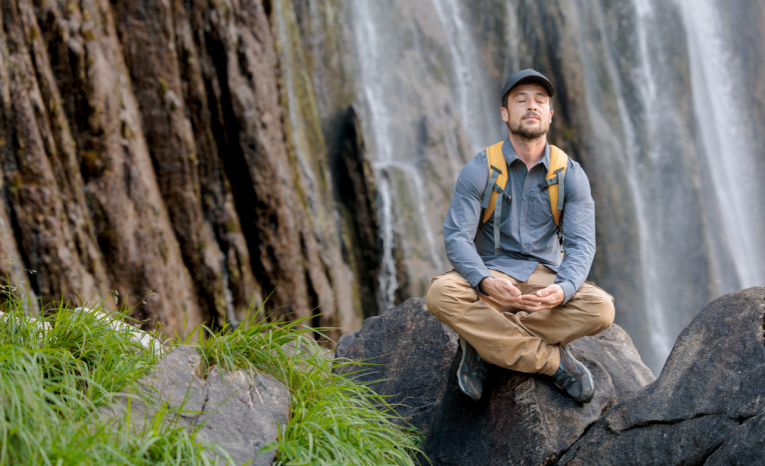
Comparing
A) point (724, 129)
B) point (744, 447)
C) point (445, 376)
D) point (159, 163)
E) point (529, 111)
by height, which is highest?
point (529, 111)

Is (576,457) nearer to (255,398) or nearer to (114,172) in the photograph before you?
(255,398)

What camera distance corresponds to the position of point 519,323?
3.19 meters

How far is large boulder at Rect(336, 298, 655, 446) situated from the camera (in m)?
3.26

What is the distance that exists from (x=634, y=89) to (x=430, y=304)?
1668 centimetres

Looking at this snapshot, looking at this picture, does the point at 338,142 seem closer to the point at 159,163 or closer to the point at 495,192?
the point at 159,163

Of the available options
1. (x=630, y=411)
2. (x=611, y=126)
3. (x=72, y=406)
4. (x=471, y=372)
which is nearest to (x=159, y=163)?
(x=72, y=406)

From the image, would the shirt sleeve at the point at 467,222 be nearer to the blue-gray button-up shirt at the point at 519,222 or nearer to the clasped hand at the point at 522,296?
the blue-gray button-up shirt at the point at 519,222

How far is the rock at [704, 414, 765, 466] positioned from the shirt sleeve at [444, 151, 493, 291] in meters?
1.36

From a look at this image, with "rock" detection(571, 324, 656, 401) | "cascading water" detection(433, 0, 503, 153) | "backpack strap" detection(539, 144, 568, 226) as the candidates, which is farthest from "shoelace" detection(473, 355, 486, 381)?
"cascading water" detection(433, 0, 503, 153)

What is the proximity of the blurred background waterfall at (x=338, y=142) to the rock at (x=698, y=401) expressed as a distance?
237 centimetres

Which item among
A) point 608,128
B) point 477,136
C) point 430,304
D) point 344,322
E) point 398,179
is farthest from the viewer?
point 608,128

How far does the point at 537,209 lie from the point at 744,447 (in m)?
1.56

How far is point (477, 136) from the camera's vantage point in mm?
14508

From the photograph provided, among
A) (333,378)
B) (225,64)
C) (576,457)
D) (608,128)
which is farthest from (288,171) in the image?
(608,128)
